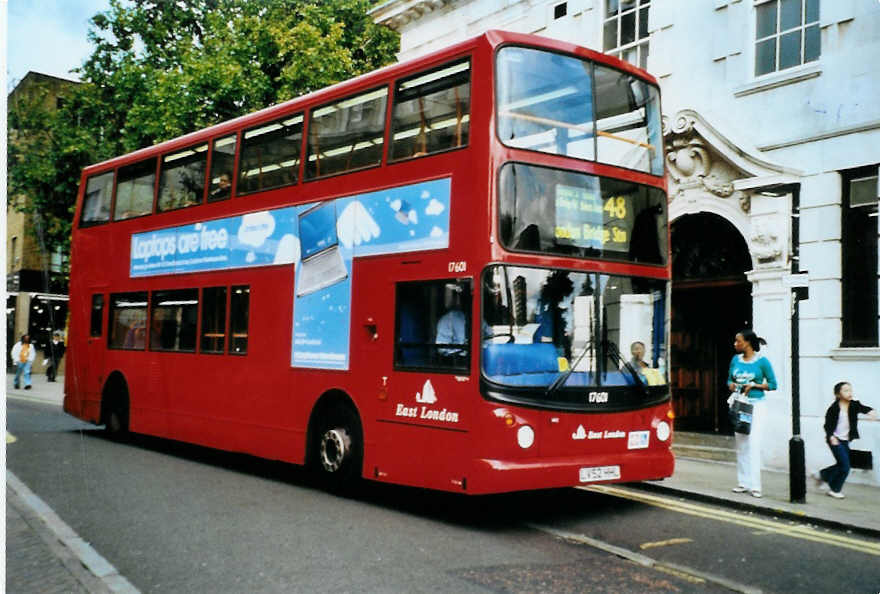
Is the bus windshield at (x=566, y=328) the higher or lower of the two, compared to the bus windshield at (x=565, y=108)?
lower

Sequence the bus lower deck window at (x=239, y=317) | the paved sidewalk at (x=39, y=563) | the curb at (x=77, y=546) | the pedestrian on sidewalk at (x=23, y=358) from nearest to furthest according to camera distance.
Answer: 1. the paved sidewalk at (x=39, y=563)
2. the curb at (x=77, y=546)
3. the bus lower deck window at (x=239, y=317)
4. the pedestrian on sidewalk at (x=23, y=358)

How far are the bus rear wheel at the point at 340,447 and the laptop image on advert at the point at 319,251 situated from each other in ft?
4.66

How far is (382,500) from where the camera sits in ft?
30.5

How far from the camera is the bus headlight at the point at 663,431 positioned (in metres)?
8.62

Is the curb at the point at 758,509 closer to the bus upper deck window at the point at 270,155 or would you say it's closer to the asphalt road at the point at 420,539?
the asphalt road at the point at 420,539

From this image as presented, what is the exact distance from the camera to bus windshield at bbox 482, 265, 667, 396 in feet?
25.0

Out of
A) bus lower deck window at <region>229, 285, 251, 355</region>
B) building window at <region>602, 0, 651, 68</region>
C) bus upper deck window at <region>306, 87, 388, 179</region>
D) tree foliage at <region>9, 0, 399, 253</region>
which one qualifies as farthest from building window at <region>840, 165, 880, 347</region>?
tree foliage at <region>9, 0, 399, 253</region>

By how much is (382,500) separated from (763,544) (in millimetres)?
3840

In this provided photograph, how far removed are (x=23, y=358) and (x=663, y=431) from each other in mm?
25269

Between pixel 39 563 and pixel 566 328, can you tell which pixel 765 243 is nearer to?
pixel 566 328

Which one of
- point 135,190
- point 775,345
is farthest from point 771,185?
point 135,190

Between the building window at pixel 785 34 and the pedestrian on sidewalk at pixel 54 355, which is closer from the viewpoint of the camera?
the building window at pixel 785 34

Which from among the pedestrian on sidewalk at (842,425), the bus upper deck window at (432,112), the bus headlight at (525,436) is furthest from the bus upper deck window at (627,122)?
the pedestrian on sidewalk at (842,425)

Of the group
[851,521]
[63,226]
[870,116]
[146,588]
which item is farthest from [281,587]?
[63,226]
